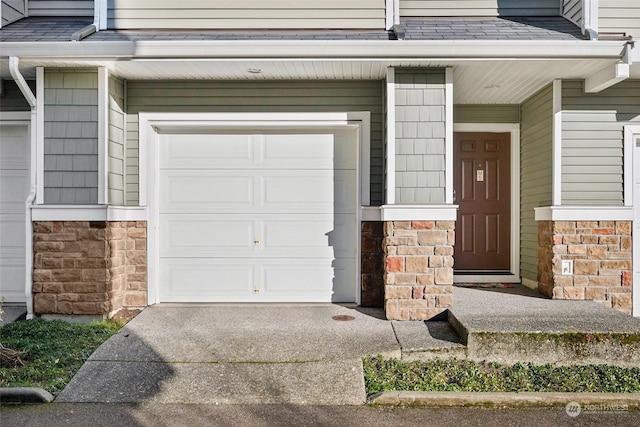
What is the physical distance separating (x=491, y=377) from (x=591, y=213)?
8.25 feet

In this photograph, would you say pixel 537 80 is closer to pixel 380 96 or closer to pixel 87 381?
pixel 380 96

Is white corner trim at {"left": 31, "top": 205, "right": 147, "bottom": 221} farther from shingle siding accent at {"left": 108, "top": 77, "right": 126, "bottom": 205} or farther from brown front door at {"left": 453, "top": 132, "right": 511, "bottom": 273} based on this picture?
brown front door at {"left": 453, "top": 132, "right": 511, "bottom": 273}

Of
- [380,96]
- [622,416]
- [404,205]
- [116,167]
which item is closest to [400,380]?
[622,416]

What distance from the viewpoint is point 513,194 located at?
257 inches

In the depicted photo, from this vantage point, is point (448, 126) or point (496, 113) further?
point (496, 113)

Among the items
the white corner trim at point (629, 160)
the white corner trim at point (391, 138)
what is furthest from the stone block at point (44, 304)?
the white corner trim at point (629, 160)

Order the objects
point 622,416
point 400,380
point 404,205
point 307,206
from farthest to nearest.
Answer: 1. point 307,206
2. point 404,205
3. point 400,380
4. point 622,416

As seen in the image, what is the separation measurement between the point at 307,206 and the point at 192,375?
2.41 m

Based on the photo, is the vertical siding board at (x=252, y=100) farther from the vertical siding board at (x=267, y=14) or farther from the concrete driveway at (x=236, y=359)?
the concrete driveway at (x=236, y=359)

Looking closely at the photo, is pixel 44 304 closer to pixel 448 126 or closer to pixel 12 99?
pixel 12 99

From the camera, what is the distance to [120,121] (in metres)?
5.46

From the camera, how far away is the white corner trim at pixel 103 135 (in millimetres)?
5078

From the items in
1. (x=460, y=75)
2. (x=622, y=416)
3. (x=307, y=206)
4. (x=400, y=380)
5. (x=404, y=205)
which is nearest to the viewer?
(x=622, y=416)

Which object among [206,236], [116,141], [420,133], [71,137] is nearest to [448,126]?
[420,133]
